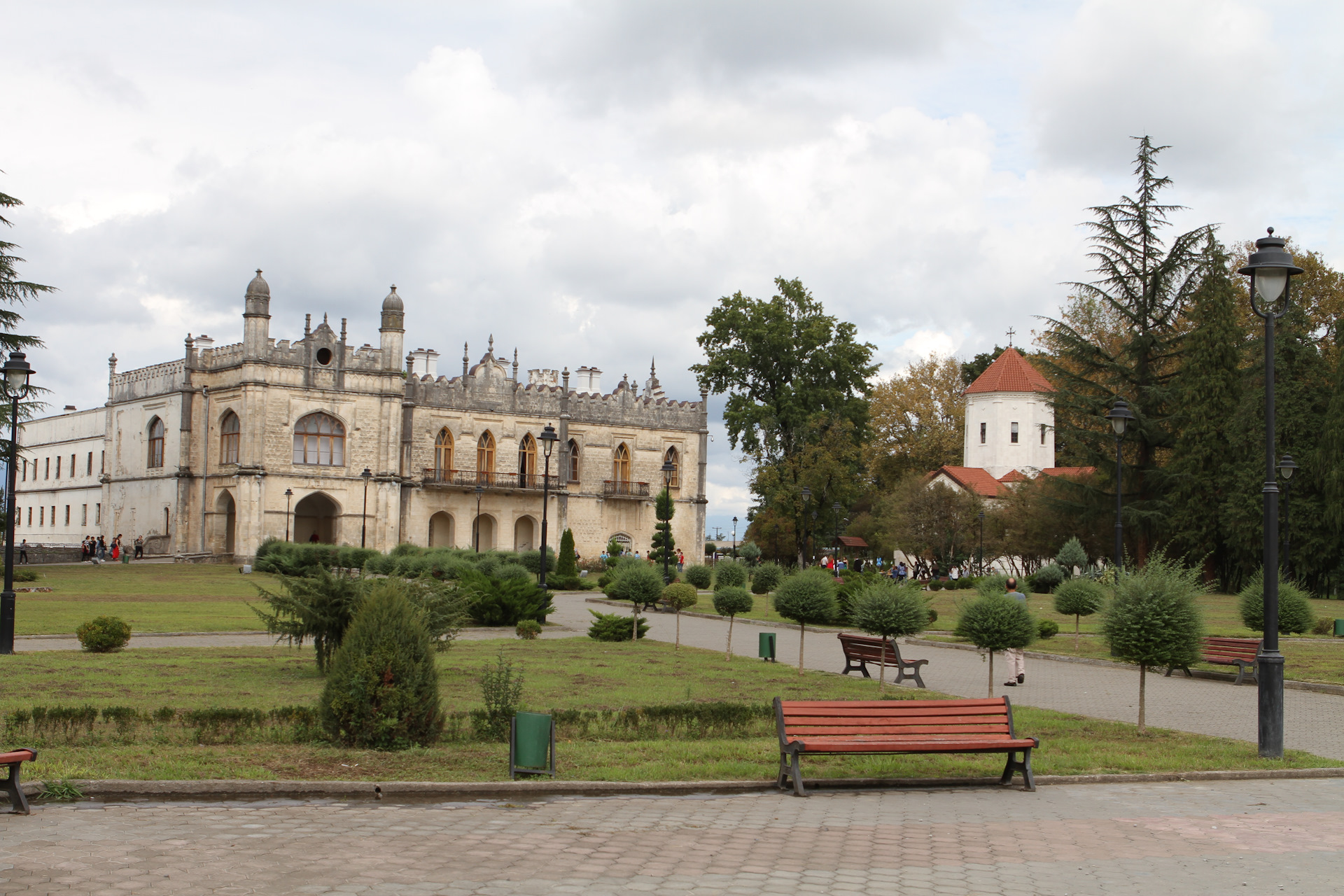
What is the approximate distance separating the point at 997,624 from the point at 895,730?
560 cm

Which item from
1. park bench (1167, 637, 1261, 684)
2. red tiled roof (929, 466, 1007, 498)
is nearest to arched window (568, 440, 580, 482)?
red tiled roof (929, 466, 1007, 498)

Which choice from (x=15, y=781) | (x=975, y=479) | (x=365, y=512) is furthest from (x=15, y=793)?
(x=975, y=479)

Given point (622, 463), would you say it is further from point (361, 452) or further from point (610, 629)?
point (610, 629)

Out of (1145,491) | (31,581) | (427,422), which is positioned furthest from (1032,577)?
(31,581)

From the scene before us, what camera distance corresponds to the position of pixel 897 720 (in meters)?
9.63

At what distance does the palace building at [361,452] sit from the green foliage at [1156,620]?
118ft

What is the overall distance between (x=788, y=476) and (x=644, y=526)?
982 centimetres

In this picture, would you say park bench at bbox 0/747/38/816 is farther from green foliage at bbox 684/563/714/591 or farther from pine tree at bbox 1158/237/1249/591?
pine tree at bbox 1158/237/1249/591

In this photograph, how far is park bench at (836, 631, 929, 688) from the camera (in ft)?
54.9

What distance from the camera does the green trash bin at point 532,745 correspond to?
9.35m

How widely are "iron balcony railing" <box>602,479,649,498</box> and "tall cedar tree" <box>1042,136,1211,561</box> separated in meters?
23.2

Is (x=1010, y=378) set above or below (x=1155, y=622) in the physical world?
above

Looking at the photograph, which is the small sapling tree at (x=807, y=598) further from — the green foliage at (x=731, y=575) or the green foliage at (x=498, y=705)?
the green foliage at (x=731, y=575)

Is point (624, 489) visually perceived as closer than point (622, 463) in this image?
Yes
